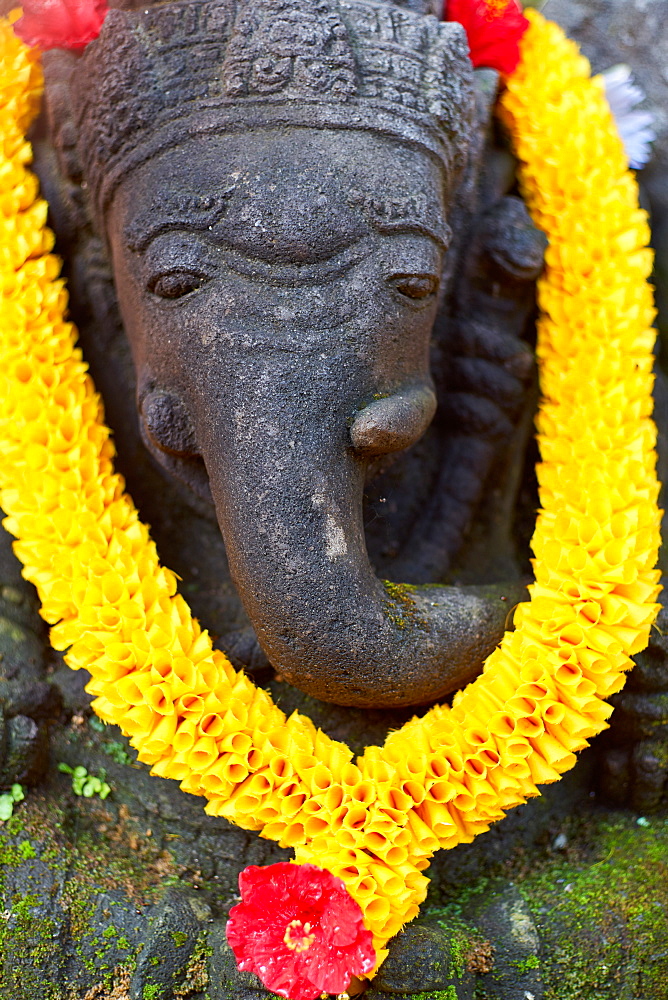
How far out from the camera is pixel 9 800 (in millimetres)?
1797

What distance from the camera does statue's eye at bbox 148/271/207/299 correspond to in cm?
173

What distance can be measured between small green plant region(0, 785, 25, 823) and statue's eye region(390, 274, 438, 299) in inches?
52.3

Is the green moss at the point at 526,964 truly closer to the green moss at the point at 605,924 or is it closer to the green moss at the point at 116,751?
the green moss at the point at 605,924

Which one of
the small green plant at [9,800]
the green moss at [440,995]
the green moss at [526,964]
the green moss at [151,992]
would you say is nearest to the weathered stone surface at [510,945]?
the green moss at [526,964]

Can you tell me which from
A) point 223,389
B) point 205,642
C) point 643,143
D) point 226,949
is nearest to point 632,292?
point 643,143

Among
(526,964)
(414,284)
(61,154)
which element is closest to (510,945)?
(526,964)

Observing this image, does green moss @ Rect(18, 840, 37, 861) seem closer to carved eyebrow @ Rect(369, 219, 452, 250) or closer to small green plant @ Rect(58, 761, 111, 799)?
small green plant @ Rect(58, 761, 111, 799)

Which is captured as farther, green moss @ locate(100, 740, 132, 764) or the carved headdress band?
green moss @ locate(100, 740, 132, 764)

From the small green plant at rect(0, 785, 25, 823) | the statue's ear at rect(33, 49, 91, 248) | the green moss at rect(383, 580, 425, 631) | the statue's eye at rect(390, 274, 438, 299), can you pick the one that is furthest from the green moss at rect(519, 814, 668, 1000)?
the statue's ear at rect(33, 49, 91, 248)

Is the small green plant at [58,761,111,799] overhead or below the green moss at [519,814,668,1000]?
overhead

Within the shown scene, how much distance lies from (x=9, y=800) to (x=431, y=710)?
912 millimetres

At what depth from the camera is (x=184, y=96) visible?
1753mm

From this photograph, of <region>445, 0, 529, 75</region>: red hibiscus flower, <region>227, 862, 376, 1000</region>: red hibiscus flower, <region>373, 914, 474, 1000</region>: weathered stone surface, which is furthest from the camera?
<region>445, 0, 529, 75</region>: red hibiscus flower

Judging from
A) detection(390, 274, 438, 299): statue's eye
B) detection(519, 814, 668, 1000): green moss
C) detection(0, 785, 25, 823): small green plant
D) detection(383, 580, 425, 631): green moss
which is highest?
detection(390, 274, 438, 299): statue's eye
